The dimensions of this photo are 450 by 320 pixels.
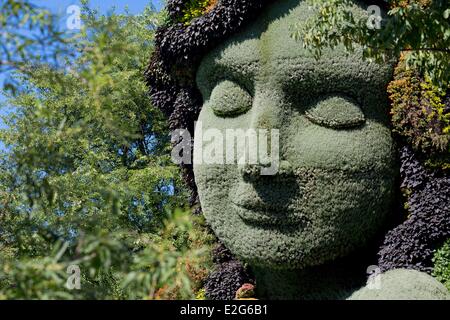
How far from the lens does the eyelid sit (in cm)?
759

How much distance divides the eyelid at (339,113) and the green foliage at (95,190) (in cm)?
170

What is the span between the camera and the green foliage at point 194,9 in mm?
8734

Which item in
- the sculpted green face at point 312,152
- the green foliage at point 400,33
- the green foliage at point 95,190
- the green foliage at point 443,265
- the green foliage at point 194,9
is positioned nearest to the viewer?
the green foliage at point 95,190

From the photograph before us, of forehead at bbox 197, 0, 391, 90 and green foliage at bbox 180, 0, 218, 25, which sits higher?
green foliage at bbox 180, 0, 218, 25

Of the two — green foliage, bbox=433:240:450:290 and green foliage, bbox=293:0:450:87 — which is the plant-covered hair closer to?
green foliage, bbox=433:240:450:290

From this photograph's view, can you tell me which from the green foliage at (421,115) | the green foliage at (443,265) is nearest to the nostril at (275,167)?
the green foliage at (421,115)

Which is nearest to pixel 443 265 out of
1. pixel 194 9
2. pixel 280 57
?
pixel 280 57

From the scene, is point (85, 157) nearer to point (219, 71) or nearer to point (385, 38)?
point (219, 71)

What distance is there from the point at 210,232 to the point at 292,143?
6.57ft

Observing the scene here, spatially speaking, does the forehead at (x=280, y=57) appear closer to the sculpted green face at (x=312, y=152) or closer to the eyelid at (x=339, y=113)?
the sculpted green face at (x=312, y=152)

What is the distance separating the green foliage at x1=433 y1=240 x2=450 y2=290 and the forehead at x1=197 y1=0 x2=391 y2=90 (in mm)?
1670

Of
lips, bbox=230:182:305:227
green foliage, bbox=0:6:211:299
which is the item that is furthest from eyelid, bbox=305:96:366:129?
green foliage, bbox=0:6:211:299

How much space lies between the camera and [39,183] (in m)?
4.95
